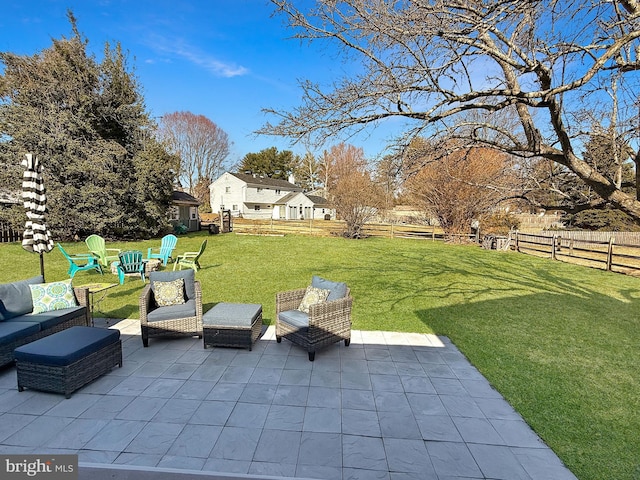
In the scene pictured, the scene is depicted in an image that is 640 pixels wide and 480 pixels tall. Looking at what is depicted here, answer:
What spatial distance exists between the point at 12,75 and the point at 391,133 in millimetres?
18510

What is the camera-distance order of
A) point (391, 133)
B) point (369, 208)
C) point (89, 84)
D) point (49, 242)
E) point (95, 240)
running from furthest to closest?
1. point (369, 208)
2. point (89, 84)
3. point (95, 240)
4. point (49, 242)
5. point (391, 133)

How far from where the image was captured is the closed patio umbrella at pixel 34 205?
4914 mm

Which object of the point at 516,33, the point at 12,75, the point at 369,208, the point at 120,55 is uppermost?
the point at 120,55

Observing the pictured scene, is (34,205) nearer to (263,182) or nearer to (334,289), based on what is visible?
(334,289)

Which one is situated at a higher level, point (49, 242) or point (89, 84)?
point (89, 84)

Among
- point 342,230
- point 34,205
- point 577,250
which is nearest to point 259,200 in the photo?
point 342,230

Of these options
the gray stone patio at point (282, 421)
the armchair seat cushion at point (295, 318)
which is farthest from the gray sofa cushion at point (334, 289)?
the gray stone patio at point (282, 421)

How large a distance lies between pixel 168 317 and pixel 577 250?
16.1 metres

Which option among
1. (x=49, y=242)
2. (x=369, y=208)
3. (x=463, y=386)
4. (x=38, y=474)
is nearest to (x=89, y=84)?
(x=49, y=242)

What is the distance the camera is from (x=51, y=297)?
4.57 metres

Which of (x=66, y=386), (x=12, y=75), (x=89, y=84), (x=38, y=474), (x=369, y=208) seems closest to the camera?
(x=38, y=474)

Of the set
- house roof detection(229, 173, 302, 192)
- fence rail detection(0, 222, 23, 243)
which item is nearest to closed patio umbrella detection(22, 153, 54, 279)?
fence rail detection(0, 222, 23, 243)

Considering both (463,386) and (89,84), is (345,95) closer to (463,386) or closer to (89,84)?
(463,386)

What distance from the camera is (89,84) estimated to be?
1491 centimetres
